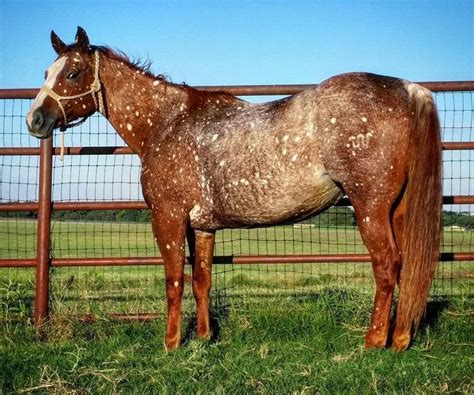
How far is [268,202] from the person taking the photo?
193 inches

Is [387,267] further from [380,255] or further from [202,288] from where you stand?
[202,288]

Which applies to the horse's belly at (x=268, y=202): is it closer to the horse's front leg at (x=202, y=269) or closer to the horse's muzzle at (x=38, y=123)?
the horse's front leg at (x=202, y=269)

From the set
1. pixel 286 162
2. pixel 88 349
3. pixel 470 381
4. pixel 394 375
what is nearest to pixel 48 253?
pixel 88 349

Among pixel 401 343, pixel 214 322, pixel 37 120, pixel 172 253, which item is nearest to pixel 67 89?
pixel 37 120

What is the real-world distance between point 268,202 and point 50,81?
7.38ft

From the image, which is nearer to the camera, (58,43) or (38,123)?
(38,123)

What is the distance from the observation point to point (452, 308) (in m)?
6.01

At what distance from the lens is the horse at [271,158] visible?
4.46 meters

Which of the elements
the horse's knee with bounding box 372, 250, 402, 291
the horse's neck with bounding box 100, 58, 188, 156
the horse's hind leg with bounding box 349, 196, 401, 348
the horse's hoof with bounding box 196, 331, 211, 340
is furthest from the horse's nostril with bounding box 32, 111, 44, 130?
the horse's knee with bounding box 372, 250, 402, 291

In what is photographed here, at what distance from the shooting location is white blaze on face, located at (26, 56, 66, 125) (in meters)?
5.41

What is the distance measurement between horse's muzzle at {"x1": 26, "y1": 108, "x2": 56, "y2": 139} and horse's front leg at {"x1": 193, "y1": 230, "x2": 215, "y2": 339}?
5.21 feet

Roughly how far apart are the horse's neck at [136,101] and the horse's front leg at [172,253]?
2.61 feet

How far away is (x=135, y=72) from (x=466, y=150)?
3.26m

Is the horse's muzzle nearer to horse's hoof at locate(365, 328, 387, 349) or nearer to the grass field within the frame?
the grass field
